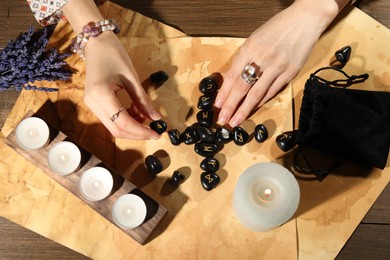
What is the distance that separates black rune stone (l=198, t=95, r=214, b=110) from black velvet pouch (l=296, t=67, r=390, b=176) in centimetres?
20

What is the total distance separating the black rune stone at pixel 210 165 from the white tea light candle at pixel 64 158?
260 millimetres

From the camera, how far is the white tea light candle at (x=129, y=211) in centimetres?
81

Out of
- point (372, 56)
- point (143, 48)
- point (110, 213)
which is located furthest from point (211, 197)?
point (372, 56)

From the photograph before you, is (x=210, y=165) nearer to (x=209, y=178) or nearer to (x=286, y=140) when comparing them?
(x=209, y=178)

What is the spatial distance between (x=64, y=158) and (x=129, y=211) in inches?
7.1

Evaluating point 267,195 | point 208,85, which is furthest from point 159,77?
point 267,195

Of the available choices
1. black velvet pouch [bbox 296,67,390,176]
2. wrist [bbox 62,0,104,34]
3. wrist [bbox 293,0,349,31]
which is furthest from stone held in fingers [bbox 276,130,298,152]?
wrist [bbox 62,0,104,34]

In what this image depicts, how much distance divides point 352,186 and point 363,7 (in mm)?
429

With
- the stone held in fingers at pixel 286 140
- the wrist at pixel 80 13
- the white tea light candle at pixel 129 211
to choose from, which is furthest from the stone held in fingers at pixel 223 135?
the wrist at pixel 80 13

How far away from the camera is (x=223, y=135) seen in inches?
34.8

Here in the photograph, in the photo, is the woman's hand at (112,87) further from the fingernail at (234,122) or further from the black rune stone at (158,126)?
the fingernail at (234,122)

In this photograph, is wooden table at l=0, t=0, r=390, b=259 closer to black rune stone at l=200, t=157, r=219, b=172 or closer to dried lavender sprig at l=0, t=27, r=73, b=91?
dried lavender sprig at l=0, t=27, r=73, b=91

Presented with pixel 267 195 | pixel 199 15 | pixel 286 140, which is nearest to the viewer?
pixel 267 195

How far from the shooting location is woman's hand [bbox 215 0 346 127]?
0.87 metres
